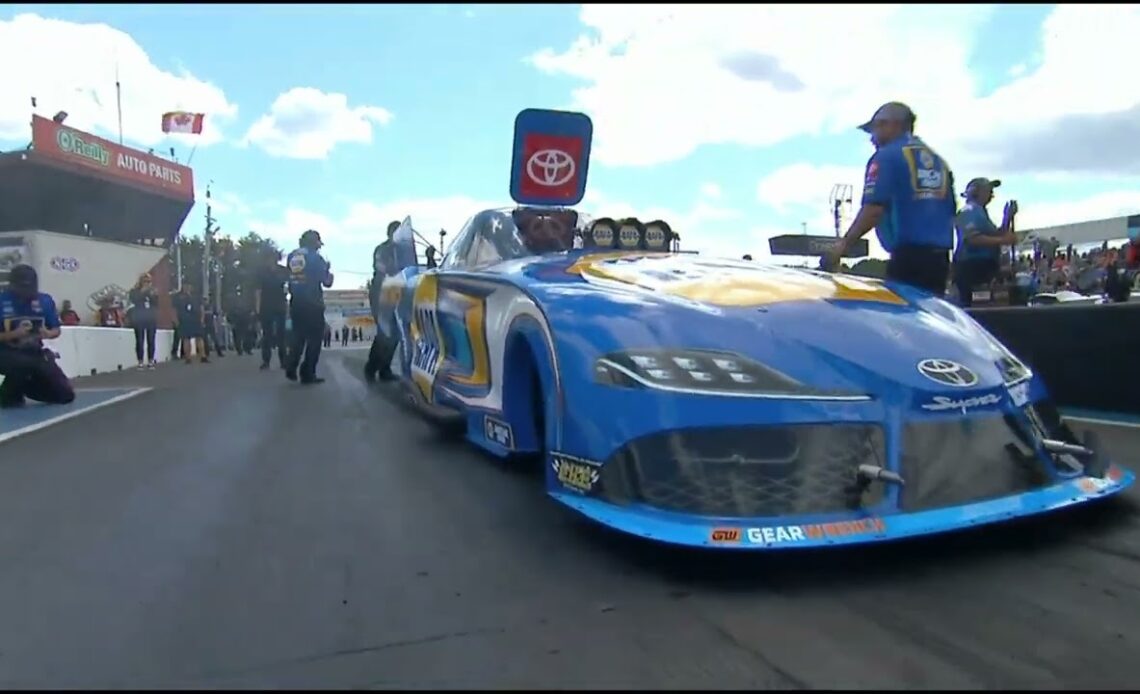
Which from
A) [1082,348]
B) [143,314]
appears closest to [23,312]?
[1082,348]

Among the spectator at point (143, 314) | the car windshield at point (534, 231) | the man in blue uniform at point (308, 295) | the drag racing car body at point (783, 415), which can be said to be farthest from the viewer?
the spectator at point (143, 314)

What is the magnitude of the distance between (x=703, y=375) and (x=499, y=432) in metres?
1.41

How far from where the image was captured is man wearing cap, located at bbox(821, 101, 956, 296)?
4602 millimetres

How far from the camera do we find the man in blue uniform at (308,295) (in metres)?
8.98

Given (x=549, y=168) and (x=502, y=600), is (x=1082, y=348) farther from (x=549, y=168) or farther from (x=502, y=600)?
(x=502, y=600)

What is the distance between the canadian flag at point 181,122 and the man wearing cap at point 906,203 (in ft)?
126

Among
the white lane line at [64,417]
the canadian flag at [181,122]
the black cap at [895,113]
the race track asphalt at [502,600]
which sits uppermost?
the canadian flag at [181,122]

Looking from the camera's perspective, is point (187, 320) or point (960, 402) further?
point (187, 320)

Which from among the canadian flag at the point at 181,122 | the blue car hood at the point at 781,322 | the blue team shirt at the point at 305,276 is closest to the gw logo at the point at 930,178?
the blue car hood at the point at 781,322

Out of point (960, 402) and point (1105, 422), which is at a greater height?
point (960, 402)

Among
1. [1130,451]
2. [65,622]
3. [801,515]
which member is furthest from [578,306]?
[1130,451]

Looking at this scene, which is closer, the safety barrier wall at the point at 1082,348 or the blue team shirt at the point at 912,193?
the blue team shirt at the point at 912,193

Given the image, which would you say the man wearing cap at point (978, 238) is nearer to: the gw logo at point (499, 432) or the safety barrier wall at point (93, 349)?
the gw logo at point (499, 432)

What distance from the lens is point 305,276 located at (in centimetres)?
904
